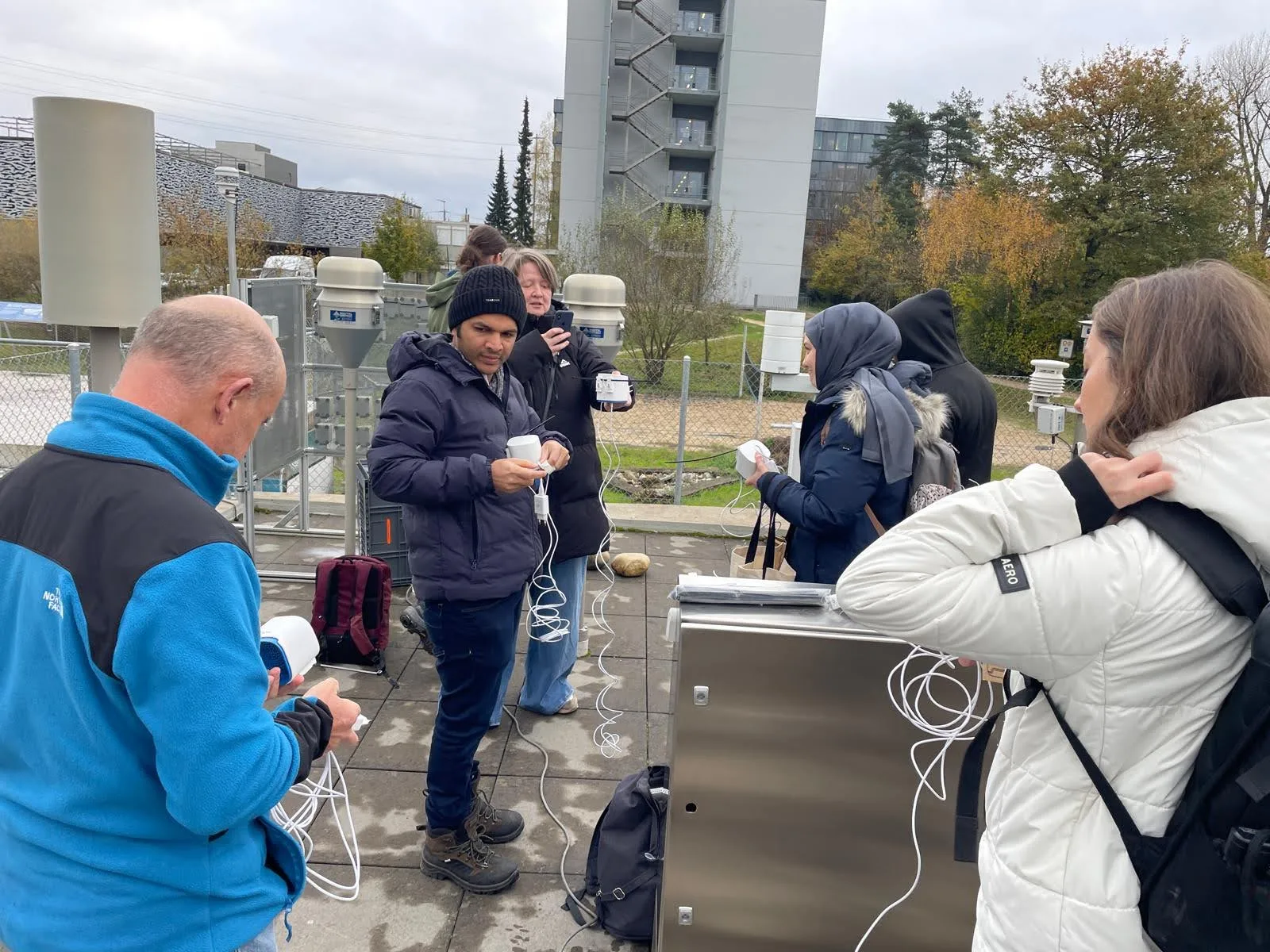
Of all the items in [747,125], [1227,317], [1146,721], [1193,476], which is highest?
[747,125]

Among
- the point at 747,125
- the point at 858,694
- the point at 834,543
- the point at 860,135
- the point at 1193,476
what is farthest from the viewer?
the point at 860,135

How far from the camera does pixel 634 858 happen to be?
2.73 m

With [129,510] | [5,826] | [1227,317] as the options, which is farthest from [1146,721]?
[5,826]

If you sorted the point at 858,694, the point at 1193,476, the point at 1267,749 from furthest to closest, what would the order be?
the point at 858,694 → the point at 1193,476 → the point at 1267,749

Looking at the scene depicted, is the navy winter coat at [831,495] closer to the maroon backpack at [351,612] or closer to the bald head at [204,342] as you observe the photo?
the bald head at [204,342]

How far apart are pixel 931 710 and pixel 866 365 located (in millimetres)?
1193

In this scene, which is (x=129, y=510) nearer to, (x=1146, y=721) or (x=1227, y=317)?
(x=1146, y=721)

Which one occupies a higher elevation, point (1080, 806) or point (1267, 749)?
point (1267, 749)

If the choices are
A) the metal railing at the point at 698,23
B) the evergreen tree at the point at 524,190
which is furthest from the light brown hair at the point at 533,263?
the evergreen tree at the point at 524,190

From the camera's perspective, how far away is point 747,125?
121 feet

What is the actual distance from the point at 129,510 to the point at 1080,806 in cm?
155

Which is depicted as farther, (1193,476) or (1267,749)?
(1193,476)

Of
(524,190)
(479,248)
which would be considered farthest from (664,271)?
(524,190)

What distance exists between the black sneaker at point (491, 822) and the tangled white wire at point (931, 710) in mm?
1373
